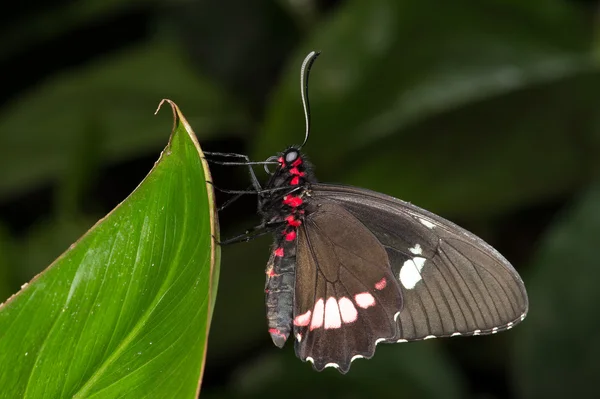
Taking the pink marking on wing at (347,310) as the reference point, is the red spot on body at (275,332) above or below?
below

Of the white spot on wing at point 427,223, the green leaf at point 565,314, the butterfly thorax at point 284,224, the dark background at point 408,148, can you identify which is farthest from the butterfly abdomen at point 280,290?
the green leaf at point 565,314

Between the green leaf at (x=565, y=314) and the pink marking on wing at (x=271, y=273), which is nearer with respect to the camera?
the pink marking on wing at (x=271, y=273)

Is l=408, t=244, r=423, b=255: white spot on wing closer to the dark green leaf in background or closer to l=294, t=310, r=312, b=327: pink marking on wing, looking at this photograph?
l=294, t=310, r=312, b=327: pink marking on wing

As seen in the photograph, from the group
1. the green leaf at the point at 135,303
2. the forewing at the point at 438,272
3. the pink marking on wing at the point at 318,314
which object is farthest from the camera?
the pink marking on wing at the point at 318,314

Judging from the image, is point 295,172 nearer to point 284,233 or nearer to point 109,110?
point 284,233

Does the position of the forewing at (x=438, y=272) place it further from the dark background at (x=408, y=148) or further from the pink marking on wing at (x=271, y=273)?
the dark background at (x=408, y=148)

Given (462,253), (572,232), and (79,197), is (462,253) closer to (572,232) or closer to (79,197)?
(572,232)

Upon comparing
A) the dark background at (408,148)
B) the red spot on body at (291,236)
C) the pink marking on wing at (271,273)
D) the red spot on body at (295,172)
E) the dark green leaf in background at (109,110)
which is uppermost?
the dark green leaf in background at (109,110)

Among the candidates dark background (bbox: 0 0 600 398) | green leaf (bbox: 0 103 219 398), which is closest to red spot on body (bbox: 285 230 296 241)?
green leaf (bbox: 0 103 219 398)
